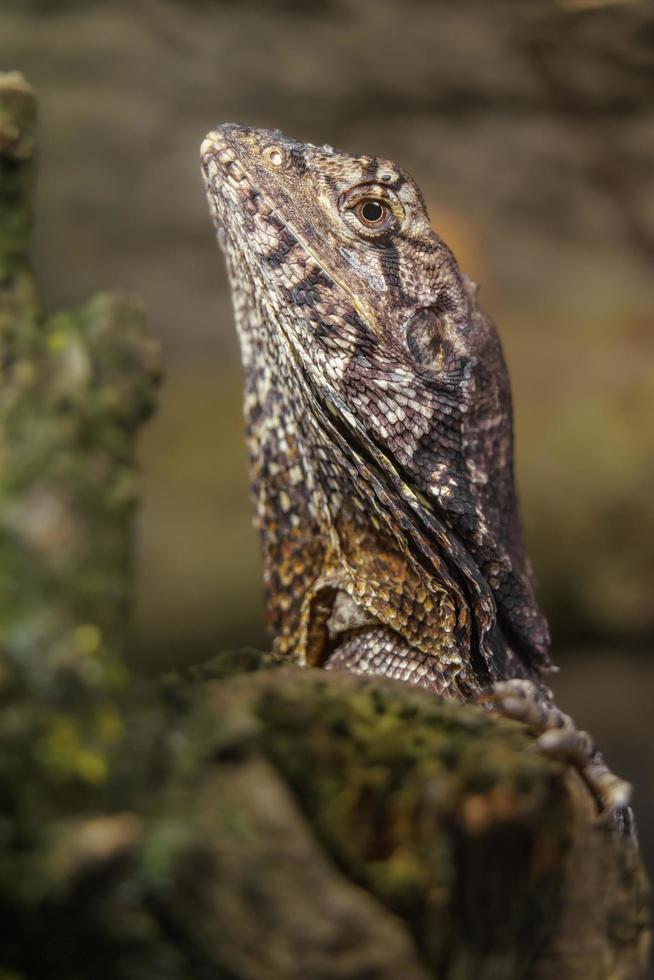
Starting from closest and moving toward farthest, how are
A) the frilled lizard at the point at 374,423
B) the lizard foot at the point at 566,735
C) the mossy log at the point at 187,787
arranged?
the mossy log at the point at 187,787
the lizard foot at the point at 566,735
the frilled lizard at the point at 374,423

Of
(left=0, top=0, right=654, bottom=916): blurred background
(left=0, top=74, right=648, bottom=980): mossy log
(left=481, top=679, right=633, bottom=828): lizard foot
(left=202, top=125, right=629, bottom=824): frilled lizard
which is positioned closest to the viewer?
(left=0, top=74, right=648, bottom=980): mossy log

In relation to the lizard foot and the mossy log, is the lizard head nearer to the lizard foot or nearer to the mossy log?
the lizard foot

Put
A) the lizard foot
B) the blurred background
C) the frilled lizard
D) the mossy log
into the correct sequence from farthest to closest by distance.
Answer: the blurred background → the frilled lizard → the lizard foot → the mossy log

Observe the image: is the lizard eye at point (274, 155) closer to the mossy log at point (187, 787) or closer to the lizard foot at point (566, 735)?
the mossy log at point (187, 787)

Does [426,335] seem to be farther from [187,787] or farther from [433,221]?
[433,221]

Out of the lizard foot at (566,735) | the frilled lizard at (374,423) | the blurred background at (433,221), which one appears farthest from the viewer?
the blurred background at (433,221)

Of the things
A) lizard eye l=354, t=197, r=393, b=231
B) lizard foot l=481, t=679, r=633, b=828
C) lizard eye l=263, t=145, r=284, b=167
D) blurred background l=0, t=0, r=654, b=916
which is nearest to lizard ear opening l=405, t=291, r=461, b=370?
lizard eye l=354, t=197, r=393, b=231

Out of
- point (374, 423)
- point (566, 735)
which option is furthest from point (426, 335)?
point (566, 735)

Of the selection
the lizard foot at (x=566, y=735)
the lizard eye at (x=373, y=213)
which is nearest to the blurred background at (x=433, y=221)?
the lizard eye at (x=373, y=213)
